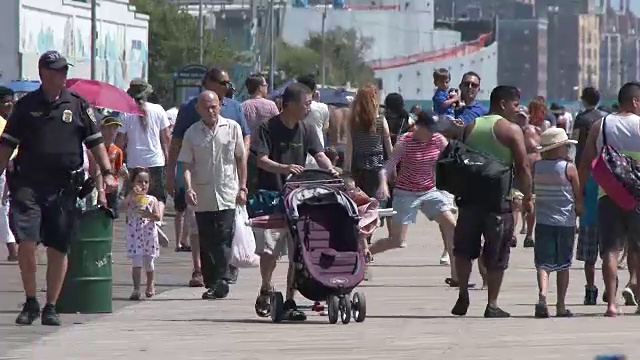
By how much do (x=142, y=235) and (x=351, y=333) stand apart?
3.66 meters

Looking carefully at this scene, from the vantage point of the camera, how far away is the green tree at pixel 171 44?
94938mm

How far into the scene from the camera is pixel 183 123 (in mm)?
16156

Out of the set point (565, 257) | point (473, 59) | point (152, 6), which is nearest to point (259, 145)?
point (565, 257)

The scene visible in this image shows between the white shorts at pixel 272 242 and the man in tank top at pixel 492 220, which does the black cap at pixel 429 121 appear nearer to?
the man in tank top at pixel 492 220

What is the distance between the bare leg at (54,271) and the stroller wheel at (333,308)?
74.2 inches

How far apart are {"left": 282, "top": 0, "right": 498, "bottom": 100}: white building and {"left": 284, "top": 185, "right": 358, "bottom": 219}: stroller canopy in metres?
149

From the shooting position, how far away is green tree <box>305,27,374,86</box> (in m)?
146

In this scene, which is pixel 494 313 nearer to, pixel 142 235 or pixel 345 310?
pixel 345 310

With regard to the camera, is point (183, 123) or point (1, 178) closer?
point (183, 123)

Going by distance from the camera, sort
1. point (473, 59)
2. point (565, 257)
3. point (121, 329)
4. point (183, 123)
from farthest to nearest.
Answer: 1. point (473, 59)
2. point (183, 123)
3. point (565, 257)
4. point (121, 329)

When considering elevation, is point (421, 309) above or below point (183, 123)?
below

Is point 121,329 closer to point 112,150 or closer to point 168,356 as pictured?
point 168,356

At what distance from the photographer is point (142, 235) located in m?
16.3

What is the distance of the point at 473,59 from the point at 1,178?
581 ft
